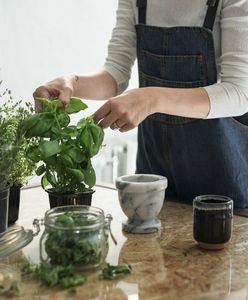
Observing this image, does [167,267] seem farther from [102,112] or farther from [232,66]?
[232,66]

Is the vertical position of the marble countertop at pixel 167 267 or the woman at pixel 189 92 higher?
the woman at pixel 189 92

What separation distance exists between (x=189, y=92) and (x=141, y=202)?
1.00 ft

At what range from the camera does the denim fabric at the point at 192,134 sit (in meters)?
1.38

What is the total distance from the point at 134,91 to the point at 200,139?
286 mm

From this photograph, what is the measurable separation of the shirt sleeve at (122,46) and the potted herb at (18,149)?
50cm

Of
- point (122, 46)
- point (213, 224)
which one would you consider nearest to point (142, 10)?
Result: point (122, 46)

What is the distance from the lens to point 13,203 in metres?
1.20

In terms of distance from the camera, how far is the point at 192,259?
38.7 inches

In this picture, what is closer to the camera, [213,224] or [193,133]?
[213,224]

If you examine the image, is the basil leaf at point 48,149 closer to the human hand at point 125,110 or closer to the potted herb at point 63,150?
the potted herb at point 63,150

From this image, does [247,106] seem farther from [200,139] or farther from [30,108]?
[30,108]

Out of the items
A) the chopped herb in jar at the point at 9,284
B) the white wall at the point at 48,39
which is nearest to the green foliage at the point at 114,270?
the chopped herb in jar at the point at 9,284

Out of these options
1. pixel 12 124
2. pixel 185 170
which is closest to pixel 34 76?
pixel 185 170

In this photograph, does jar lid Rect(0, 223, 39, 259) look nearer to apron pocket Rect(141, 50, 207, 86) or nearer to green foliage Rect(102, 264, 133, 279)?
green foliage Rect(102, 264, 133, 279)
